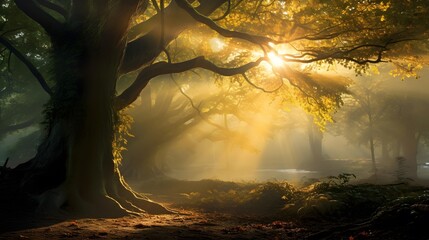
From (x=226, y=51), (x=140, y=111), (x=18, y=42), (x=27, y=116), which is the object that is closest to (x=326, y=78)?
(x=226, y=51)

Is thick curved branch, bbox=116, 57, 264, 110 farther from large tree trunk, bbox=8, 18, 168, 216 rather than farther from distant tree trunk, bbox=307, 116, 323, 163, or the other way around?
distant tree trunk, bbox=307, 116, 323, 163

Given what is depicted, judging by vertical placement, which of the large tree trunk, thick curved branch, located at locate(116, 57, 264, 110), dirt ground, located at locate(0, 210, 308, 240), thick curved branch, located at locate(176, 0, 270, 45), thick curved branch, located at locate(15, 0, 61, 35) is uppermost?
thick curved branch, located at locate(15, 0, 61, 35)

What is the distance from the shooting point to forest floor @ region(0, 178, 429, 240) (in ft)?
19.3

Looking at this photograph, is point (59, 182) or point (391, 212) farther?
point (59, 182)

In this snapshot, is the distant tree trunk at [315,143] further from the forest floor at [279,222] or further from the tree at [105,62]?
the forest floor at [279,222]

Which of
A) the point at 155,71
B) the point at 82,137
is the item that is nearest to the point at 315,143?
the point at 155,71

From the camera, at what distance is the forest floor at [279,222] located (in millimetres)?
5871

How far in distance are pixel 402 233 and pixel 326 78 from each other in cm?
1309

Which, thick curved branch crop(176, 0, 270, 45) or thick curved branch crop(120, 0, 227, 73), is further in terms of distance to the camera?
thick curved branch crop(120, 0, 227, 73)

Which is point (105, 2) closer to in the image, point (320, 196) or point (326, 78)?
point (320, 196)

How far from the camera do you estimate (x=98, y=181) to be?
1096cm

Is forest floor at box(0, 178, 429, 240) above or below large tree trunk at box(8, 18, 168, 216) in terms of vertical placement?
below

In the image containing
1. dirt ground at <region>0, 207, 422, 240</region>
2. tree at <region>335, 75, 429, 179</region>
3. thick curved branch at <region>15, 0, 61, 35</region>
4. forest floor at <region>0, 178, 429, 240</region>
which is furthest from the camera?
tree at <region>335, 75, 429, 179</region>

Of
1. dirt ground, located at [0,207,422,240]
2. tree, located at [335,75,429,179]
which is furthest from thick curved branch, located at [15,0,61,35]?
tree, located at [335,75,429,179]
